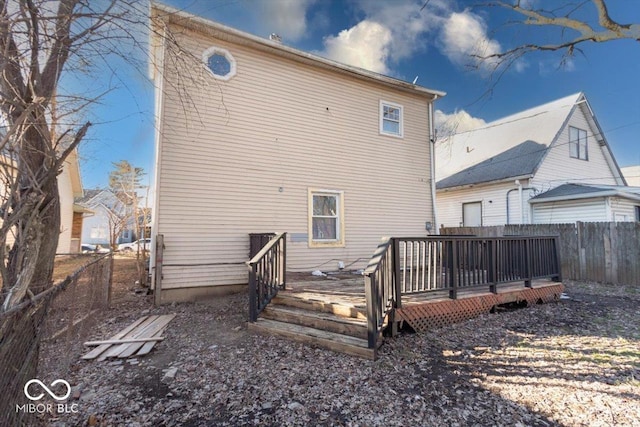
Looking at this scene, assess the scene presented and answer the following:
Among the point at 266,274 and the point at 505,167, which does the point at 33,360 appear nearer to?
the point at 266,274

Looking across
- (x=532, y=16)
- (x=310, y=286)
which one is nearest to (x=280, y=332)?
(x=310, y=286)

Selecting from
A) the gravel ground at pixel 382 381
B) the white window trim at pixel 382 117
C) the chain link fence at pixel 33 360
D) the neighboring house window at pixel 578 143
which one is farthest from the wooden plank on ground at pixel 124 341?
the neighboring house window at pixel 578 143

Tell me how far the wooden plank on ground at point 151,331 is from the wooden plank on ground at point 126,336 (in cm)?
6

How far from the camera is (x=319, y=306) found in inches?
Result: 186

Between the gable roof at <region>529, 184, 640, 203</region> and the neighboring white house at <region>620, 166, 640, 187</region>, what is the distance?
19.1 m

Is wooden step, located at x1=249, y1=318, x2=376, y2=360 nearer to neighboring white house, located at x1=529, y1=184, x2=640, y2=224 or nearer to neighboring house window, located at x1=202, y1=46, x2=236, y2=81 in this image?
neighboring house window, located at x1=202, y1=46, x2=236, y2=81

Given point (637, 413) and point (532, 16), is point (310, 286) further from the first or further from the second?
point (532, 16)

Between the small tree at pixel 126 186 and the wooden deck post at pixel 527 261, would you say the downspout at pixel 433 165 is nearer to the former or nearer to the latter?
the wooden deck post at pixel 527 261

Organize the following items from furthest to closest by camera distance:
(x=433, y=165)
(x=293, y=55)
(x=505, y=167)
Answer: (x=505, y=167)
(x=433, y=165)
(x=293, y=55)

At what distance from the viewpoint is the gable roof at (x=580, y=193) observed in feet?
35.7

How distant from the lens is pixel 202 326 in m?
5.13

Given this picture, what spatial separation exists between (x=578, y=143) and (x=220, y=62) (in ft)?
53.9

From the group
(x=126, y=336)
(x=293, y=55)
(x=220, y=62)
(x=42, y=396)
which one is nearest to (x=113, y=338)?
(x=126, y=336)

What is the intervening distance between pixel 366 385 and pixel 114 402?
7.99 ft
